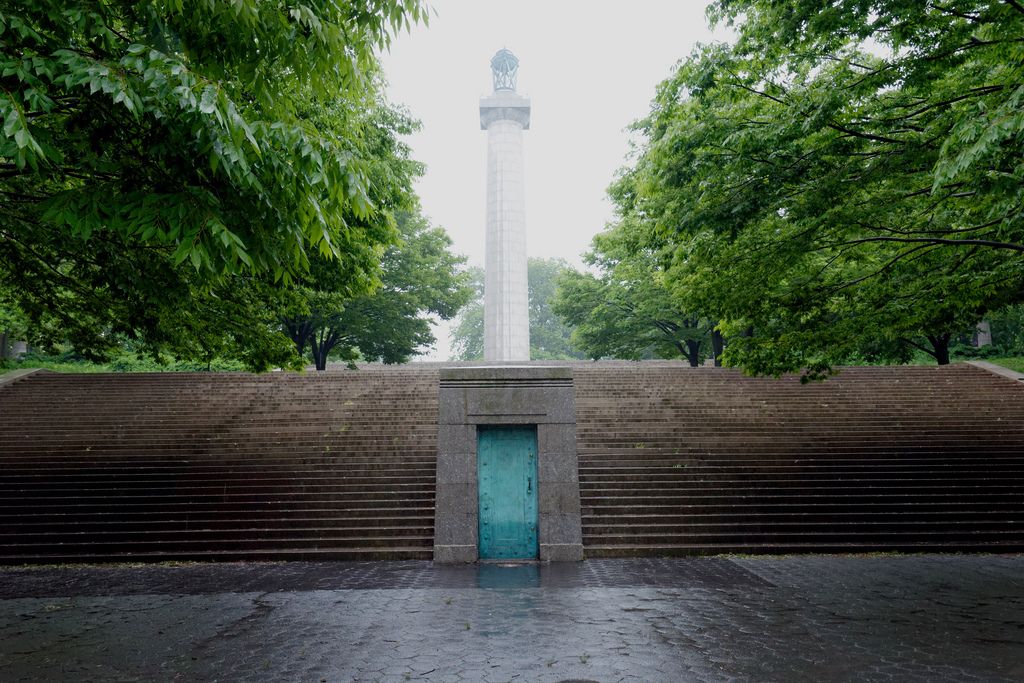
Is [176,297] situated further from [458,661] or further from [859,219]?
[859,219]

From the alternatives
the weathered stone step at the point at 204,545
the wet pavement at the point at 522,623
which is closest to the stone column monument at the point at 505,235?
the weathered stone step at the point at 204,545

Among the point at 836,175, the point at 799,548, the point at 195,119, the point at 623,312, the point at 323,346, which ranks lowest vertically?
A: the point at 799,548

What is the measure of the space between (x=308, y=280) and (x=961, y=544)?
39.9ft

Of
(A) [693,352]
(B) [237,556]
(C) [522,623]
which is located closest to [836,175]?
(C) [522,623]

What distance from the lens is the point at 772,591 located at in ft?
26.1

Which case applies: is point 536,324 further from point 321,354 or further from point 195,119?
point 195,119

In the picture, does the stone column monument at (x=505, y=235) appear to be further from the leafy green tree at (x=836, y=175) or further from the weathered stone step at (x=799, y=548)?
the weathered stone step at (x=799, y=548)

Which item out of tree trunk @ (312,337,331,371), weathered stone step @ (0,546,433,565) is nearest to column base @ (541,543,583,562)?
weathered stone step @ (0,546,433,565)

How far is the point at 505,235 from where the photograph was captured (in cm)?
3612

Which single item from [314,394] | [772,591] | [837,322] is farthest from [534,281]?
[772,591]

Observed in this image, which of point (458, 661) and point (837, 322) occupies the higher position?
point (837, 322)

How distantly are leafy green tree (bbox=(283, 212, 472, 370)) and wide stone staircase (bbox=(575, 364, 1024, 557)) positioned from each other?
13.6 meters

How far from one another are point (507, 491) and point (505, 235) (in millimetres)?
27082

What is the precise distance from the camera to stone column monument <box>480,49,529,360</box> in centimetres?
3578
